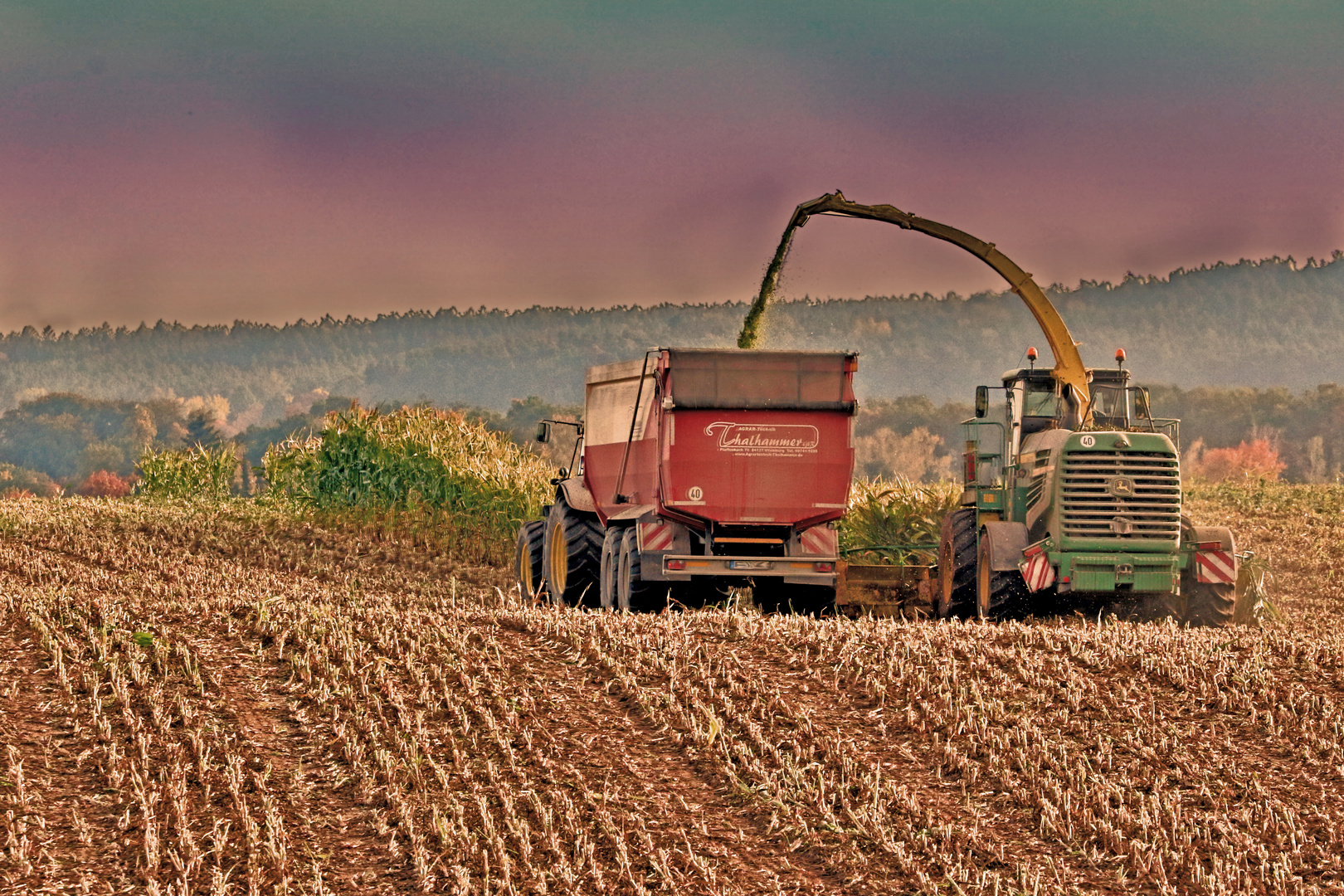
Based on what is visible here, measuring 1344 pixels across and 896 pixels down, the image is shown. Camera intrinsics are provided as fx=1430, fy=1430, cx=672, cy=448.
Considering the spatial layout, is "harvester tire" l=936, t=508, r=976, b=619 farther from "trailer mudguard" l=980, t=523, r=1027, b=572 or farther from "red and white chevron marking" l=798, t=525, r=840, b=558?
"red and white chevron marking" l=798, t=525, r=840, b=558

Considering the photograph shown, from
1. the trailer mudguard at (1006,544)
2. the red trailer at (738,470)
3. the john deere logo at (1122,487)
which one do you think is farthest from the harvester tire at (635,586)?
the john deere logo at (1122,487)

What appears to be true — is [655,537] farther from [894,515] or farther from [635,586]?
[894,515]

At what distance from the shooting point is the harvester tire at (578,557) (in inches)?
597

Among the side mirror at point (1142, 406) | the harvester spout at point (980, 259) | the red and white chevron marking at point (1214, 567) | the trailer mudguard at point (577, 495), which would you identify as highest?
the harvester spout at point (980, 259)

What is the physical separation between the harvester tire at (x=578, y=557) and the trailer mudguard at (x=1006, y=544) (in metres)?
4.10

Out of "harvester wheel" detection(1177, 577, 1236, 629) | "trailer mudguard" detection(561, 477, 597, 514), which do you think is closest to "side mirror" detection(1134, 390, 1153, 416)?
"harvester wheel" detection(1177, 577, 1236, 629)

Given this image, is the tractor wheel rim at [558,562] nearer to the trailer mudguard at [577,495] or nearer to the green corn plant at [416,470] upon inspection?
the trailer mudguard at [577,495]

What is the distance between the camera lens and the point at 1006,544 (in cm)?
1386

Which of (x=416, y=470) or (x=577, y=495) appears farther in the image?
(x=416, y=470)

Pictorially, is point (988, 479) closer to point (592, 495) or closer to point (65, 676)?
point (592, 495)

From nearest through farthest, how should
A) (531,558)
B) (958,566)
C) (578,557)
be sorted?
(958,566) < (578,557) < (531,558)

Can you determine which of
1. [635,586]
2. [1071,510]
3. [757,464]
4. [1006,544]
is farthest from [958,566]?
[635,586]

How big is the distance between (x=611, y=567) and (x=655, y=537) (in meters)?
1.16

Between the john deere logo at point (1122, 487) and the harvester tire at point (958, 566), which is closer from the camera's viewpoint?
the john deere logo at point (1122, 487)
